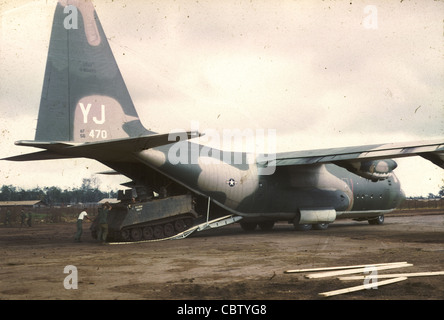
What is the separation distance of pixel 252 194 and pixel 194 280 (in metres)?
10.8

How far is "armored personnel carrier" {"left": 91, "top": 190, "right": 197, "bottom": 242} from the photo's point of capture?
52.5 feet

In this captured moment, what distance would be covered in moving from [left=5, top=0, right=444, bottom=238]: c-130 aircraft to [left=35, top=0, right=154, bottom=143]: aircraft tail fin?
0.10 feet

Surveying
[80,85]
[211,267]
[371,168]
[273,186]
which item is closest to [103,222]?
[80,85]

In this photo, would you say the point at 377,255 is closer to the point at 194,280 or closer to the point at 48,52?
the point at 194,280

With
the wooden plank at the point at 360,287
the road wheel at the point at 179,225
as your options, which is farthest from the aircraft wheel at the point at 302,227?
the wooden plank at the point at 360,287

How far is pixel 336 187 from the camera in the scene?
21594mm

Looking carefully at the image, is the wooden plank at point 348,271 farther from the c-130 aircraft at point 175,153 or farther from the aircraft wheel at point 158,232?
the aircraft wheel at point 158,232

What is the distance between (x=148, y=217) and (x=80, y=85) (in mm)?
5120

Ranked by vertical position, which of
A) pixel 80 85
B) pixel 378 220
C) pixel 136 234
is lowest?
pixel 136 234

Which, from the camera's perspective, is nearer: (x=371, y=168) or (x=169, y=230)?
(x=169, y=230)

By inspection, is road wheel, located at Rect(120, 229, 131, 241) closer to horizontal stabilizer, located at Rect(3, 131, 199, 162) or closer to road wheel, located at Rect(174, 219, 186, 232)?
road wheel, located at Rect(174, 219, 186, 232)

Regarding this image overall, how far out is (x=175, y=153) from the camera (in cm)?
1667

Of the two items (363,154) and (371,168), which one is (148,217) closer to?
→ (363,154)
